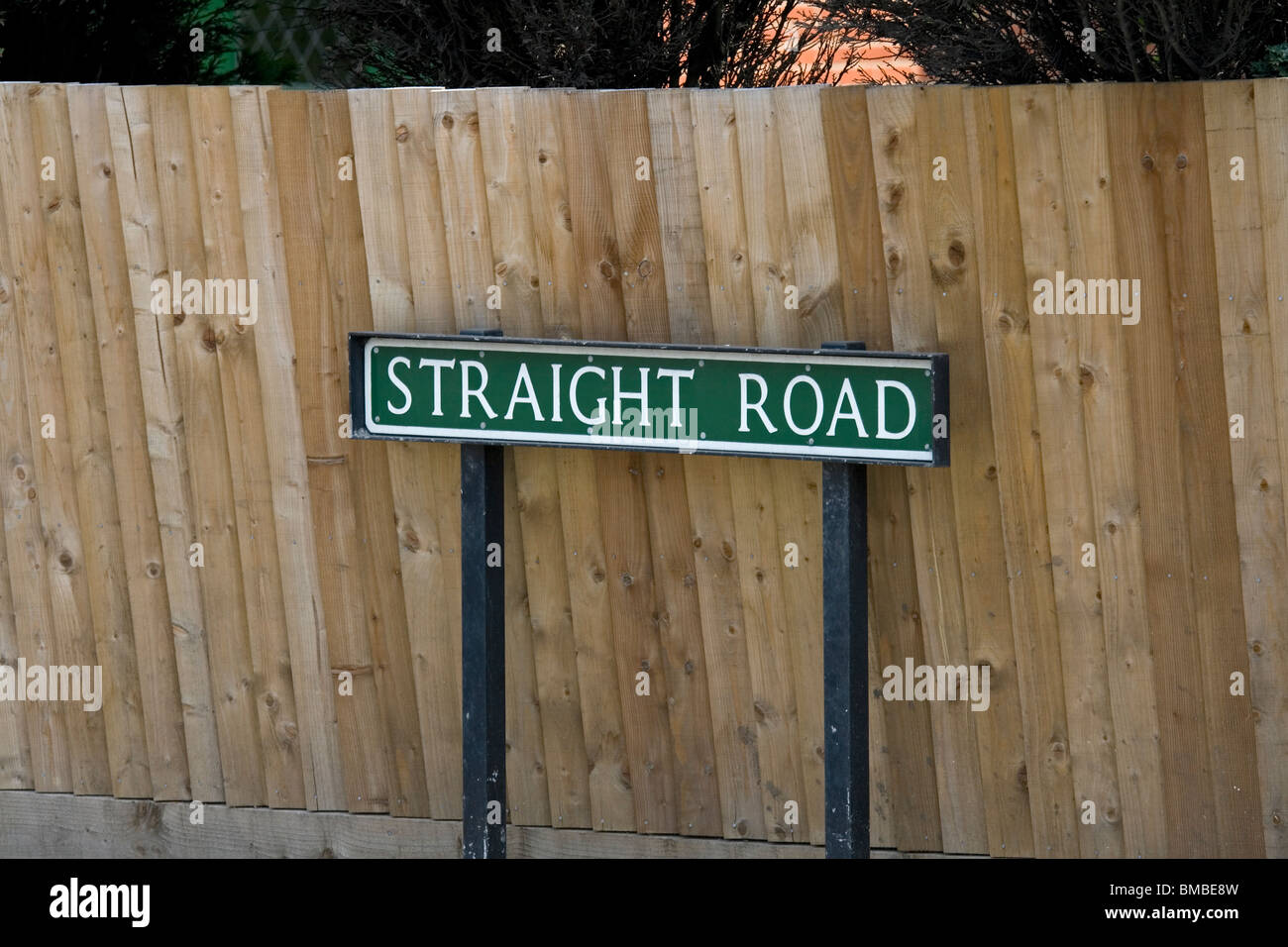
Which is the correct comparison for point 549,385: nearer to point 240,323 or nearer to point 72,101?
point 240,323

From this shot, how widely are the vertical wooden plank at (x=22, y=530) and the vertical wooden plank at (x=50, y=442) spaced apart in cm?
1

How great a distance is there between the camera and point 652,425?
3412mm

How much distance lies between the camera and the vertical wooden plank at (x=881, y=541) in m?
3.35

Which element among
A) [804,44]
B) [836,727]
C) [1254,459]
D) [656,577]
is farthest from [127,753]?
[804,44]

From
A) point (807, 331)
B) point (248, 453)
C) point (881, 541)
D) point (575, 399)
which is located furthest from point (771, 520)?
point (248, 453)

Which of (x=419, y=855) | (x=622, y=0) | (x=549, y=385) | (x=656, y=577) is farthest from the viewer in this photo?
(x=622, y=0)

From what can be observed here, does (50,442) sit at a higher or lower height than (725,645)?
higher

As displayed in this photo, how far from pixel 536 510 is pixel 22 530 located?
168 centimetres

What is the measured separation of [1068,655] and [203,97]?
9.20 feet

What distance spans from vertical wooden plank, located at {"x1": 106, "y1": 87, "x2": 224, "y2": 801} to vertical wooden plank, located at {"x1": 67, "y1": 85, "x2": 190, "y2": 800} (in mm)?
31

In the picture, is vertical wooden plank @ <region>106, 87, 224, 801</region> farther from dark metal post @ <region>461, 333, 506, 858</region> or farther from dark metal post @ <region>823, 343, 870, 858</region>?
dark metal post @ <region>823, 343, 870, 858</region>

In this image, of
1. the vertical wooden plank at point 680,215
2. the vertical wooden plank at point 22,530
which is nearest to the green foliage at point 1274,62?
the vertical wooden plank at point 680,215

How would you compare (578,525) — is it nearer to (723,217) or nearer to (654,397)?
(654,397)

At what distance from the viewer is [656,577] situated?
3.71 metres
